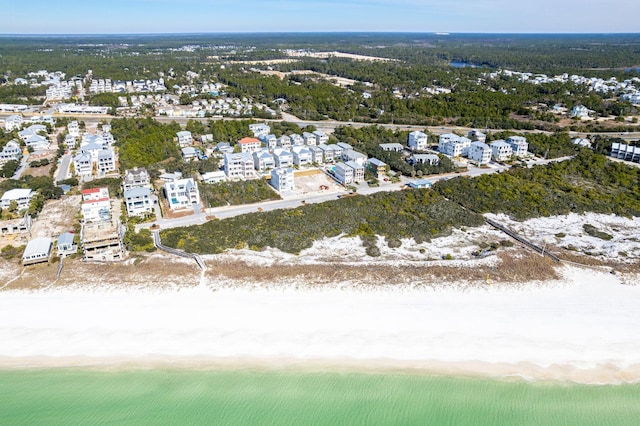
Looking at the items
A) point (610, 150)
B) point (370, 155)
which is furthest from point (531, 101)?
point (370, 155)

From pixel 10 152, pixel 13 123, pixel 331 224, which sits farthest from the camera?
pixel 13 123

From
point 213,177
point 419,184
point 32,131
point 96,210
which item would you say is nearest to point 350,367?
point 96,210

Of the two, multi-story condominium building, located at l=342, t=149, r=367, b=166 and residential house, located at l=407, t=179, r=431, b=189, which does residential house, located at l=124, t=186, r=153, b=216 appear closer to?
multi-story condominium building, located at l=342, t=149, r=367, b=166

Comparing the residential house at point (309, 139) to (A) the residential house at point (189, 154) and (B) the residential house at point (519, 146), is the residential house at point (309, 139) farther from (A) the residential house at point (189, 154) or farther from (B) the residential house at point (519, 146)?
(B) the residential house at point (519, 146)

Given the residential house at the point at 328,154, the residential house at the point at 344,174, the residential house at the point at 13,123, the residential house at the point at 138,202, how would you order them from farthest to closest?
1. the residential house at the point at 13,123
2. the residential house at the point at 328,154
3. the residential house at the point at 344,174
4. the residential house at the point at 138,202

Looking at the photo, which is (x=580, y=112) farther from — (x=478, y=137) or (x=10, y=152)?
(x=10, y=152)

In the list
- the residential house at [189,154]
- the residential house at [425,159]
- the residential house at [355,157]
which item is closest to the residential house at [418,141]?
the residential house at [425,159]
